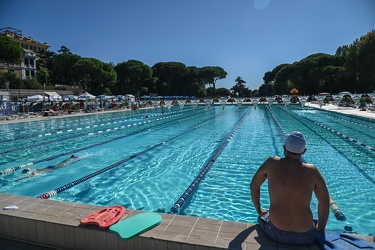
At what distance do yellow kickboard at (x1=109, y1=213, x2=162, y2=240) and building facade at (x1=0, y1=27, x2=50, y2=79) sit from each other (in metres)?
43.5

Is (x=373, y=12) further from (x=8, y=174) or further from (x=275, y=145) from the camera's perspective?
(x=8, y=174)

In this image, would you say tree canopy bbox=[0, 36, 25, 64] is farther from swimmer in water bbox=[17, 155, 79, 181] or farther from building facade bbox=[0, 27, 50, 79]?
swimmer in water bbox=[17, 155, 79, 181]

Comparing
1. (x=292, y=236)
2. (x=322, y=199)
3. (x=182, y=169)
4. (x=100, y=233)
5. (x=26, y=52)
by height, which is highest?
(x=26, y=52)

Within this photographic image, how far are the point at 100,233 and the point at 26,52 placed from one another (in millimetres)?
51718

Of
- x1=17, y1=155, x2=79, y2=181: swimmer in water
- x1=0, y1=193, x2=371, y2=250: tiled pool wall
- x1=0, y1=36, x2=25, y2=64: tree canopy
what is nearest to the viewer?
x1=0, y1=193, x2=371, y2=250: tiled pool wall

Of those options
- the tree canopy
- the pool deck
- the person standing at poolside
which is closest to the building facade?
the tree canopy

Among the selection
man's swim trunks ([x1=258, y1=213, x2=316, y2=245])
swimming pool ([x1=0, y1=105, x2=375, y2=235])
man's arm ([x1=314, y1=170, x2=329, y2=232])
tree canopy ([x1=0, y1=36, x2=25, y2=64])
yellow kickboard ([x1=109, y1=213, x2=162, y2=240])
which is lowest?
swimming pool ([x1=0, y1=105, x2=375, y2=235])

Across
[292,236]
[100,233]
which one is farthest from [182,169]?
[292,236]

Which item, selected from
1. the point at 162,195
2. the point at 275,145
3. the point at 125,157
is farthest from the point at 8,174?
the point at 275,145

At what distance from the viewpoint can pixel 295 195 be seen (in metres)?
1.94

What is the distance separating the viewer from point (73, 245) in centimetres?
240

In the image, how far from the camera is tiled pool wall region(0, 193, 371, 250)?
211 centimetres

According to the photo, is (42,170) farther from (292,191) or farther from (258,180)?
(292,191)

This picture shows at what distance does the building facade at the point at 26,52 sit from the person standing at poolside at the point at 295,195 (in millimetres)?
44431
